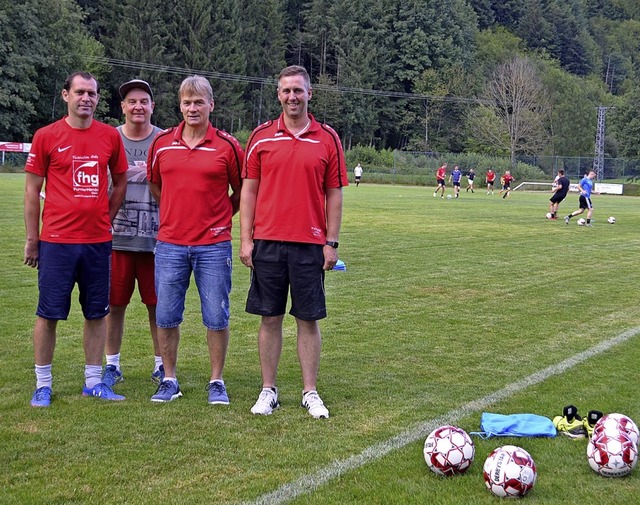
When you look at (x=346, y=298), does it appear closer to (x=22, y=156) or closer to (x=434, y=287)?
(x=434, y=287)

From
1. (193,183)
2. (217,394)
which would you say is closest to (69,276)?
(193,183)

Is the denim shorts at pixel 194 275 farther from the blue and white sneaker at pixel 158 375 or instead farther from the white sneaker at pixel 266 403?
the blue and white sneaker at pixel 158 375

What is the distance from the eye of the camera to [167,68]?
7344cm

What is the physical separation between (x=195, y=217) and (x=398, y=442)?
1.86 m

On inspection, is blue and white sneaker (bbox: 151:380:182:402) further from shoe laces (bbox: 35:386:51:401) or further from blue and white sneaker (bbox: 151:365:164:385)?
shoe laces (bbox: 35:386:51:401)

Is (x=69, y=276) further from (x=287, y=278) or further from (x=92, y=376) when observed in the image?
(x=287, y=278)

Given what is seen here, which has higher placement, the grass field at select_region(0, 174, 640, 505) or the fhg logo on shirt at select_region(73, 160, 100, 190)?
the fhg logo on shirt at select_region(73, 160, 100, 190)

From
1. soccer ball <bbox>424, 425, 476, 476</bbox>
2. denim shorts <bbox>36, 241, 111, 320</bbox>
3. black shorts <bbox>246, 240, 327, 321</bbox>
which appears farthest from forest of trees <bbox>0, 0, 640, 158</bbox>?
soccer ball <bbox>424, 425, 476, 476</bbox>

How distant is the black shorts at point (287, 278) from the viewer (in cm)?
523

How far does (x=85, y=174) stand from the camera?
208 inches

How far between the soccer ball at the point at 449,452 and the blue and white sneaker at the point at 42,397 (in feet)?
7.98

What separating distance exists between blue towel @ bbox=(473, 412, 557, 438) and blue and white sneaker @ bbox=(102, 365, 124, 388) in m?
2.48

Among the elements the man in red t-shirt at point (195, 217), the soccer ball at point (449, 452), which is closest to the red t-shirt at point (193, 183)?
the man in red t-shirt at point (195, 217)

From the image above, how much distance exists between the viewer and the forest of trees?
66562 millimetres
